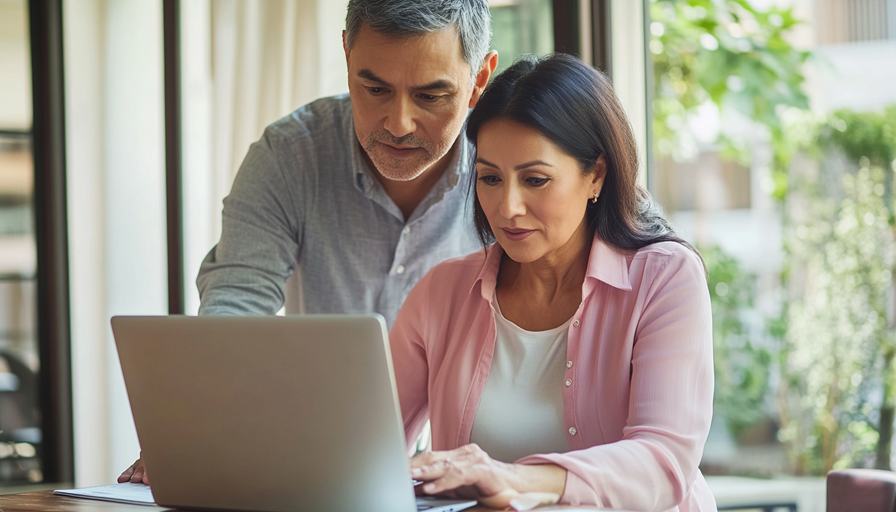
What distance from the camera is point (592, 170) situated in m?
1.57

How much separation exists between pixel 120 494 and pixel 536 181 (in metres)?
0.80

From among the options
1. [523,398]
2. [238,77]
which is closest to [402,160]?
[523,398]

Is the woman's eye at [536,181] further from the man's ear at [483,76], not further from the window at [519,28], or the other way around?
the window at [519,28]

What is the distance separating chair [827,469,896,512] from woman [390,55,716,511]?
20 cm

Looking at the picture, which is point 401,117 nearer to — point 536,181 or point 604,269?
point 536,181

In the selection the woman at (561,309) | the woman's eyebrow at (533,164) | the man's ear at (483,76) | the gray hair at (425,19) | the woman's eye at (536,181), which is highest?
the gray hair at (425,19)

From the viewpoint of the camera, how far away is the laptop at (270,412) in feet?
3.30

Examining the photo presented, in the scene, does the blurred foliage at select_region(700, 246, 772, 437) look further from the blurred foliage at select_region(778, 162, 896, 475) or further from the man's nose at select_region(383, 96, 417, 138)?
the man's nose at select_region(383, 96, 417, 138)

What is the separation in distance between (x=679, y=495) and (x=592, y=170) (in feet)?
1.88

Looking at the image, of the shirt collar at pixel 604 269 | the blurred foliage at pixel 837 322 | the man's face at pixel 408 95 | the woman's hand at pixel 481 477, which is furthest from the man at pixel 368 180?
the blurred foliage at pixel 837 322

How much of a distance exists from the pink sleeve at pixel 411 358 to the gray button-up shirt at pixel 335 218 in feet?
1.02

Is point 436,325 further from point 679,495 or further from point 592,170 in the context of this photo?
point 679,495

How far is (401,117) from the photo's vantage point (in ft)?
5.40

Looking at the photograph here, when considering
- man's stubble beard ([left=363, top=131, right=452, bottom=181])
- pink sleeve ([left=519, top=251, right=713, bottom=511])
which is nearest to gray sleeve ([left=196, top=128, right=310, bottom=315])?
man's stubble beard ([left=363, top=131, right=452, bottom=181])
